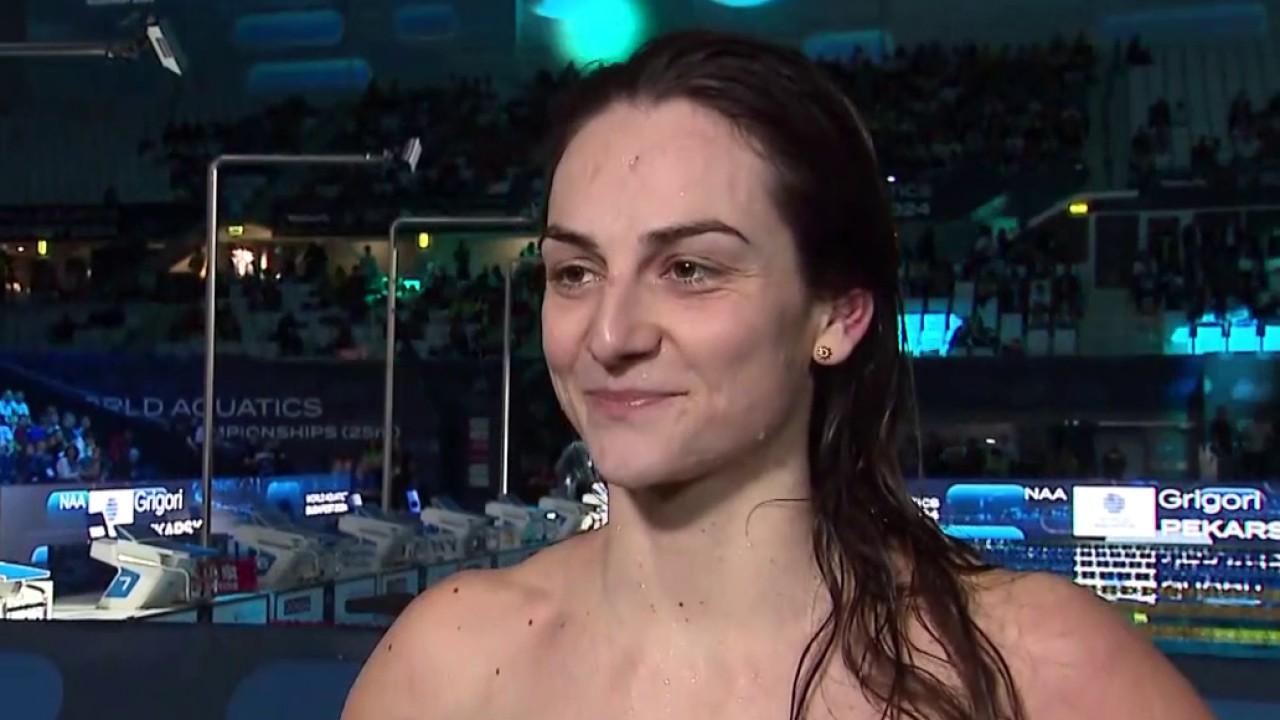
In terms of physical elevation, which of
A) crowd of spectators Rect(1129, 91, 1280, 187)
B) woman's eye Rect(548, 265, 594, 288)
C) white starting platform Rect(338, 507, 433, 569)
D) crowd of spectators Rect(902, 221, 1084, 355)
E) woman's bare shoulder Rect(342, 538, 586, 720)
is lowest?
white starting platform Rect(338, 507, 433, 569)

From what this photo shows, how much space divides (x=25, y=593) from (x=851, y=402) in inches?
102

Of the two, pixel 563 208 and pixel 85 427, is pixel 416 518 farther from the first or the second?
pixel 563 208

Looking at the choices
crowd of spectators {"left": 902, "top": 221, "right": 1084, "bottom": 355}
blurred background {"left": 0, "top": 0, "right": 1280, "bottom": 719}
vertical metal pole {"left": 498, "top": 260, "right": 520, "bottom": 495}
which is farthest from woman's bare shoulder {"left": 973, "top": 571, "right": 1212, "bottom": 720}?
crowd of spectators {"left": 902, "top": 221, "right": 1084, "bottom": 355}

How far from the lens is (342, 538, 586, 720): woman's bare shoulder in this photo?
83 cm

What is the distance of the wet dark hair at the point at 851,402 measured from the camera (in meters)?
0.71

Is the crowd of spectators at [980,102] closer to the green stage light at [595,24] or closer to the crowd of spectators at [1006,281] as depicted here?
the crowd of spectators at [1006,281]

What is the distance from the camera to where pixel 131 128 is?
900 centimetres

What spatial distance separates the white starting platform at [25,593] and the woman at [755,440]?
228 cm

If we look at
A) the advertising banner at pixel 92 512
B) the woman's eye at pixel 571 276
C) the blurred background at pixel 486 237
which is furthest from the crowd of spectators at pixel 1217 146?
the woman's eye at pixel 571 276

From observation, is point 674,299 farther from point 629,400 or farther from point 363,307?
point 363,307

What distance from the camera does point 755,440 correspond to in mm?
714

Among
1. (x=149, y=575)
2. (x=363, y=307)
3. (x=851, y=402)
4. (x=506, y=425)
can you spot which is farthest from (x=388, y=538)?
(x=851, y=402)

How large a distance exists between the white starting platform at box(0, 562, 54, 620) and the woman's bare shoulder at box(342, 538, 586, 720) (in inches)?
82.3

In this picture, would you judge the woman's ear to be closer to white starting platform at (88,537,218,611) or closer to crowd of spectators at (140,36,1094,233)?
white starting platform at (88,537,218,611)
